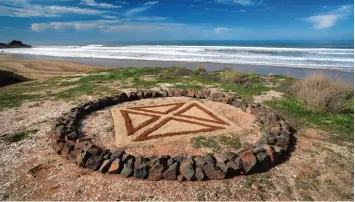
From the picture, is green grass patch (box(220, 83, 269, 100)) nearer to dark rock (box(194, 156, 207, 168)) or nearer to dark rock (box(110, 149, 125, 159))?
dark rock (box(194, 156, 207, 168))

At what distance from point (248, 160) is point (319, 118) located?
3.83m

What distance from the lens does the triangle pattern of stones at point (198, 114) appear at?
6896 mm

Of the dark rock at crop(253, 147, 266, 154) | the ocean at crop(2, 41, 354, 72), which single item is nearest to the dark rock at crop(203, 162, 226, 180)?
the dark rock at crop(253, 147, 266, 154)

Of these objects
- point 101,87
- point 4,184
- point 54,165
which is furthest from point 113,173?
point 101,87

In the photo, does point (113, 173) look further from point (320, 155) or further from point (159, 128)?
point (320, 155)

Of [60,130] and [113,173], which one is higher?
[60,130]

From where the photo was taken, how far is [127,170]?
4324mm

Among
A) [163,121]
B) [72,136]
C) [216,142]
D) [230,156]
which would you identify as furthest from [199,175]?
[72,136]

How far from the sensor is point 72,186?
4086mm

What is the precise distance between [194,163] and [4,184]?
3.20 meters

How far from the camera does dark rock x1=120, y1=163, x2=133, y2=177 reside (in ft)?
14.1

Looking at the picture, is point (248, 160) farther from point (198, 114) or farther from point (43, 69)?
point (43, 69)

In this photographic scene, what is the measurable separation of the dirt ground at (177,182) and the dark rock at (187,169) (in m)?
0.13

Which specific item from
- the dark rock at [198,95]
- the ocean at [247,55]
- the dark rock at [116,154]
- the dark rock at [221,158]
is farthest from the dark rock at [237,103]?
the ocean at [247,55]
